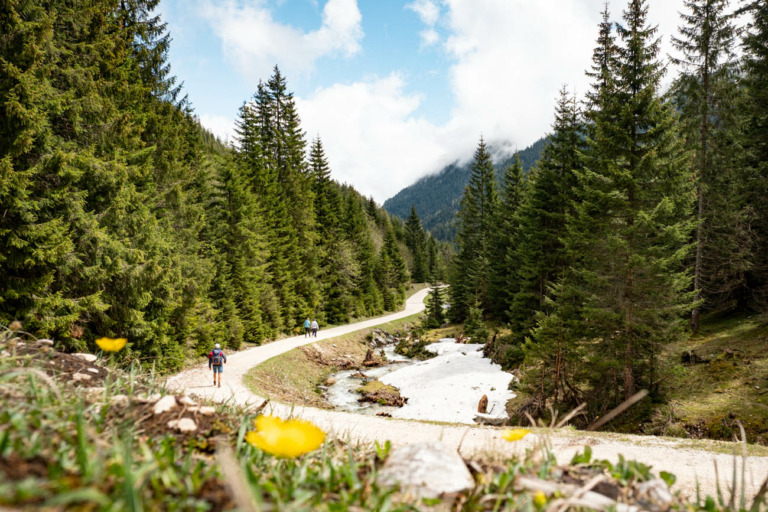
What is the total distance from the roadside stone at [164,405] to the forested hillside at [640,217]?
38.7ft

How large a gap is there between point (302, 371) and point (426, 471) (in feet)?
59.4

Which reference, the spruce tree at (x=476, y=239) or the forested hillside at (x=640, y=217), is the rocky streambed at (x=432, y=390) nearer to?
the forested hillside at (x=640, y=217)

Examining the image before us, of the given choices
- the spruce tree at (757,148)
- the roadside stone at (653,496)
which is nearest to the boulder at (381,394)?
the roadside stone at (653,496)

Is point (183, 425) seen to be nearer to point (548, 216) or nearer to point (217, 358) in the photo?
point (217, 358)

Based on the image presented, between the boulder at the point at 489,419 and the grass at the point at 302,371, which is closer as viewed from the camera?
the boulder at the point at 489,419

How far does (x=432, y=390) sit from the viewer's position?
52.2 feet

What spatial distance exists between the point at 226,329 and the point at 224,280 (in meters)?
2.58

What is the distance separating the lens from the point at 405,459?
198 cm

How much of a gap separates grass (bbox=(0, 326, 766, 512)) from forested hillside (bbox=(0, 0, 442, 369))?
27.2 feet

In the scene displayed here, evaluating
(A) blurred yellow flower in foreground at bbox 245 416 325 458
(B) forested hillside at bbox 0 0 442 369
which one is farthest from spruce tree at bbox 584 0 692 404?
(B) forested hillside at bbox 0 0 442 369

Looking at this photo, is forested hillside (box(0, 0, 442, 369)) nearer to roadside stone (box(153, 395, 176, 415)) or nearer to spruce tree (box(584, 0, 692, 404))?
roadside stone (box(153, 395, 176, 415))

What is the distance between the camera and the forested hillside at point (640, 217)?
36.3 ft

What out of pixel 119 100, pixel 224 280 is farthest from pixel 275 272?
pixel 119 100

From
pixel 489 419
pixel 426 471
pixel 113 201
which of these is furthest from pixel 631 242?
pixel 113 201
